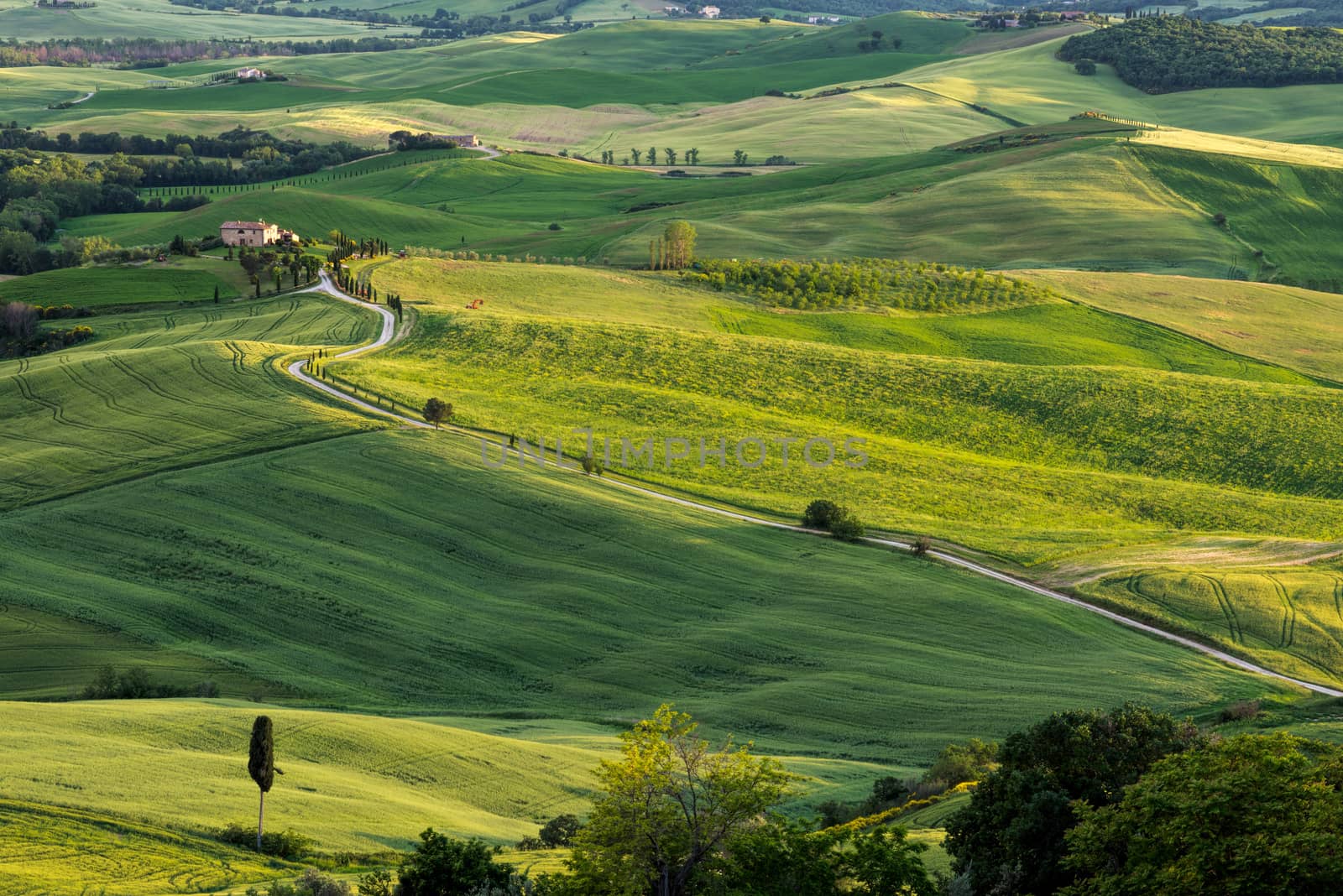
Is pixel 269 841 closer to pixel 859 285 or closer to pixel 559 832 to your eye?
pixel 559 832

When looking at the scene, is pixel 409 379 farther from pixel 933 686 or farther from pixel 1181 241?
pixel 1181 241

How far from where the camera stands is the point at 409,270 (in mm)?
123625

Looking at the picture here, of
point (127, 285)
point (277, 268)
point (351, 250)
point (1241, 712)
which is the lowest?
point (1241, 712)

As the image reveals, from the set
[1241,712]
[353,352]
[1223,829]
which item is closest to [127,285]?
[353,352]

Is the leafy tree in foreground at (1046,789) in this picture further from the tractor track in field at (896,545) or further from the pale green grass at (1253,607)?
the pale green grass at (1253,607)

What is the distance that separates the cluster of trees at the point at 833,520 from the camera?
68250 mm

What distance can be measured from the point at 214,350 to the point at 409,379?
48.0 feet

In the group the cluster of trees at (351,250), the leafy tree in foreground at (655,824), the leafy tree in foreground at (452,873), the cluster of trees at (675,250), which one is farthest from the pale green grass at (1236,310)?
the leafy tree in foreground at (452,873)

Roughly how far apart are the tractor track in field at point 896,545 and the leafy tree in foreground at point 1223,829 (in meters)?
22.5

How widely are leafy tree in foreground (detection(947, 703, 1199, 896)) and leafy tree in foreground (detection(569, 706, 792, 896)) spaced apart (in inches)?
241

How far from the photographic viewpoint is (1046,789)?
35.3 m

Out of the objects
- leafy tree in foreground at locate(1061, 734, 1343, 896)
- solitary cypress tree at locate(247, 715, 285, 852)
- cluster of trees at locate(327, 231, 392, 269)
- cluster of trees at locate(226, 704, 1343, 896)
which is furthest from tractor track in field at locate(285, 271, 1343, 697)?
solitary cypress tree at locate(247, 715, 285, 852)

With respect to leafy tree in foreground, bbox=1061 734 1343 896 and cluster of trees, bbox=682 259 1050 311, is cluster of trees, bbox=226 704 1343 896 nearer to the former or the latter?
leafy tree in foreground, bbox=1061 734 1343 896

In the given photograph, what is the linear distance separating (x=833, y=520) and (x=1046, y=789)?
3384cm
